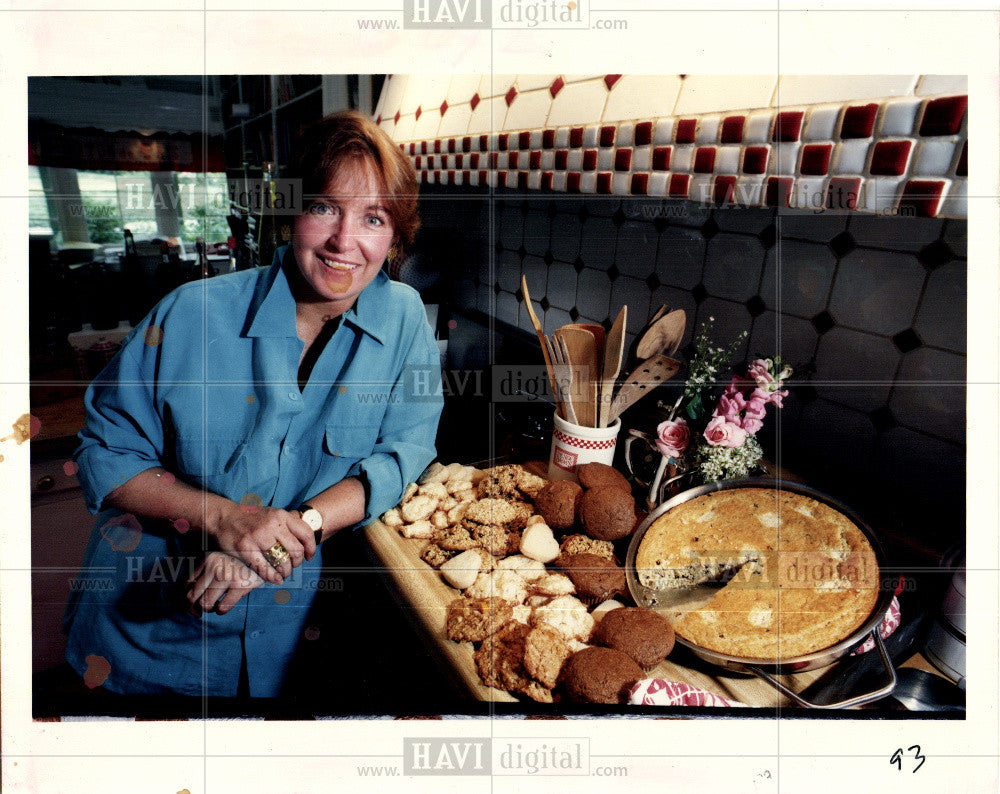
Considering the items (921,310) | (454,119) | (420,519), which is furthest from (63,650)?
(921,310)

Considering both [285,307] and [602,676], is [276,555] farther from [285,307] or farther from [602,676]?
[602,676]

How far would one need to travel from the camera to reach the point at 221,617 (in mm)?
1100

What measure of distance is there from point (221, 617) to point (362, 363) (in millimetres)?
500

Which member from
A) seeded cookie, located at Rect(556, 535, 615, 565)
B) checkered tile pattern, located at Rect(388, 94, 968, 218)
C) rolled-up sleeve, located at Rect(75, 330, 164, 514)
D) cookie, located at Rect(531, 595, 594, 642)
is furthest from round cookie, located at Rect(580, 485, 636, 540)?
rolled-up sleeve, located at Rect(75, 330, 164, 514)

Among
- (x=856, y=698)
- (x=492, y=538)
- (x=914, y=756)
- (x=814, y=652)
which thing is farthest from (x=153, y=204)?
(x=914, y=756)

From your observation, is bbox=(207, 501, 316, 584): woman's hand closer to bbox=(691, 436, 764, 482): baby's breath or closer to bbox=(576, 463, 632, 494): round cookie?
bbox=(576, 463, 632, 494): round cookie

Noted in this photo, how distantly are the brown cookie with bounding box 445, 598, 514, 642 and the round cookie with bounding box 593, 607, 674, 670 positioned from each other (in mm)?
154

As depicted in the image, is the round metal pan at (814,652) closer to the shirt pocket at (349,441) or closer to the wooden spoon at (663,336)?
the wooden spoon at (663,336)

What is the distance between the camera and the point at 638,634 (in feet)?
3.13

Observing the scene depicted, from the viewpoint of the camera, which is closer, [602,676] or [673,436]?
[602,676]

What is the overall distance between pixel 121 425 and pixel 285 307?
1.10ft

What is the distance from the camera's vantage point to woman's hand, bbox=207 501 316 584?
3.53 feet

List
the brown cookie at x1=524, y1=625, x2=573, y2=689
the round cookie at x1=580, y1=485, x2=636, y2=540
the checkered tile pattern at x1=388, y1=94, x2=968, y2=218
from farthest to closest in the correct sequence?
the round cookie at x1=580, y1=485, x2=636, y2=540 → the brown cookie at x1=524, y1=625, x2=573, y2=689 → the checkered tile pattern at x1=388, y1=94, x2=968, y2=218

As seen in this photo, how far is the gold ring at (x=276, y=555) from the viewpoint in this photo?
3.57 feet
